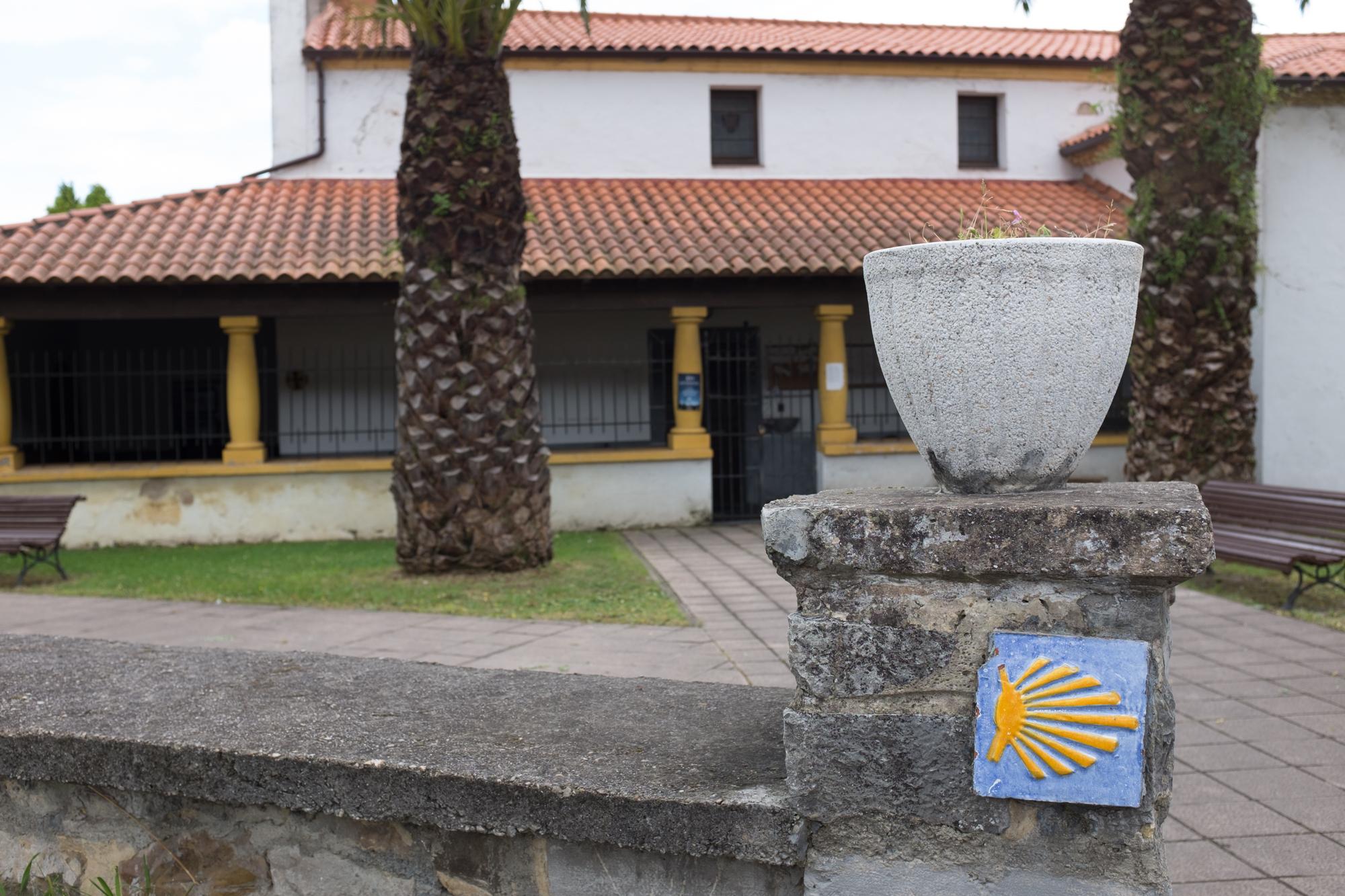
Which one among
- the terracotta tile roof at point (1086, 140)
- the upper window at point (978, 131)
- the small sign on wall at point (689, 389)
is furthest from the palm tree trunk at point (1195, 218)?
the upper window at point (978, 131)

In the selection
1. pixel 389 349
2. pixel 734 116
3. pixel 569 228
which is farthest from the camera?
pixel 734 116

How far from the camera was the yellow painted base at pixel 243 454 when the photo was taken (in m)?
12.8

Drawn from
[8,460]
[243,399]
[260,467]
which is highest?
[243,399]

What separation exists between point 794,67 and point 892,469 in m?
6.11

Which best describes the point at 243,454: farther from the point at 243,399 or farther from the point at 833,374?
the point at 833,374

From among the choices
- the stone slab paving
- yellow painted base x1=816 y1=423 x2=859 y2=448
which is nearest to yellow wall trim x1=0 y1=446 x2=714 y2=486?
yellow painted base x1=816 y1=423 x2=859 y2=448

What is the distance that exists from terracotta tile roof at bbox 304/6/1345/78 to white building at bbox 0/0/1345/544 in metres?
0.08

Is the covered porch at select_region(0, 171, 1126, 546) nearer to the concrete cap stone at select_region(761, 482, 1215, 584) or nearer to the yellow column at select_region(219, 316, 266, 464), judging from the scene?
the yellow column at select_region(219, 316, 266, 464)

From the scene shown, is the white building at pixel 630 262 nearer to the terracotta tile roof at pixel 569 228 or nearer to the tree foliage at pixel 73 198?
the terracotta tile roof at pixel 569 228

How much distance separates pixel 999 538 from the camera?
2207 mm

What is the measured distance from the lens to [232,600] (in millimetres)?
8711

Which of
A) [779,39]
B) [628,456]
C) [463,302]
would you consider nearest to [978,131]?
[779,39]

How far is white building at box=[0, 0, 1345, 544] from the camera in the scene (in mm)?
12758

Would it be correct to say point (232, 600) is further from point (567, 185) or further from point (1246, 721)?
point (567, 185)
